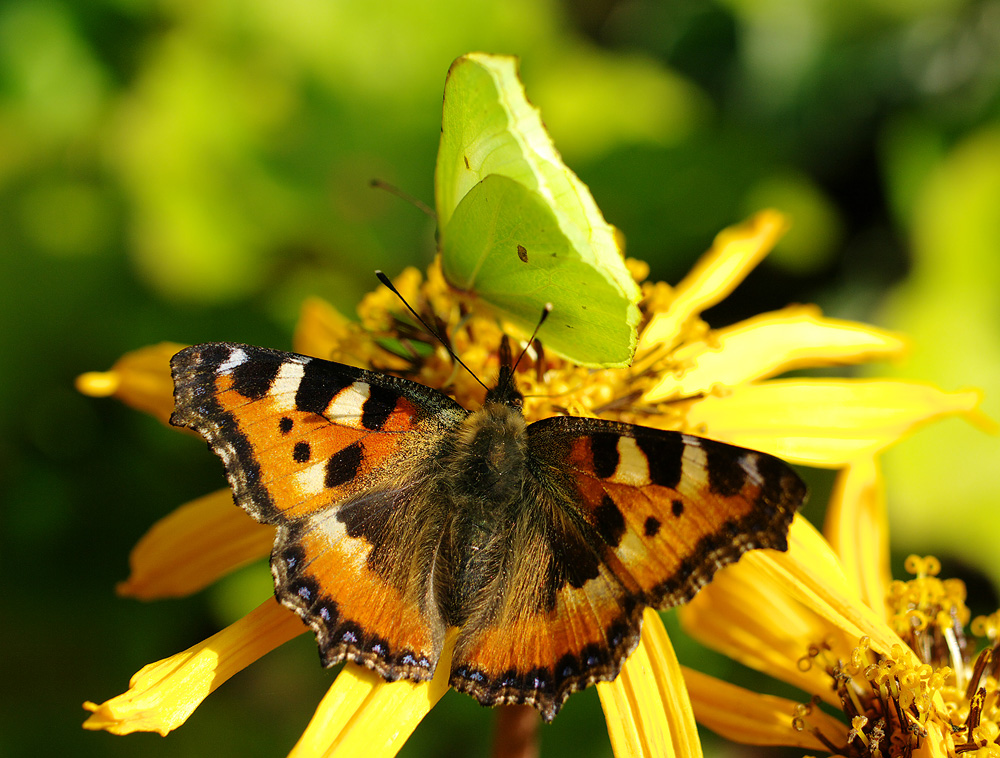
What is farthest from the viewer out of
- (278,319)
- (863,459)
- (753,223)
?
(278,319)

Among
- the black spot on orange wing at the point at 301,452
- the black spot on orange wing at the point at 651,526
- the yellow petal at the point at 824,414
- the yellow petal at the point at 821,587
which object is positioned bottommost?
the black spot on orange wing at the point at 301,452

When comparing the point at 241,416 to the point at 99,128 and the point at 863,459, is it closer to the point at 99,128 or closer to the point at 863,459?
the point at 863,459

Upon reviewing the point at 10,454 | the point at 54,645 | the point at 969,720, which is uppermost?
the point at 969,720

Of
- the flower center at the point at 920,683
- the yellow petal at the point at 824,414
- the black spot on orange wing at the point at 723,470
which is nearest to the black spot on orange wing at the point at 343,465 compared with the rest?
the black spot on orange wing at the point at 723,470

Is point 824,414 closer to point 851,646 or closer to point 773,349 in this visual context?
point 773,349

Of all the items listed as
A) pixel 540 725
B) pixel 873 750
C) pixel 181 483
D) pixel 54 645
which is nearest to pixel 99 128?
pixel 181 483

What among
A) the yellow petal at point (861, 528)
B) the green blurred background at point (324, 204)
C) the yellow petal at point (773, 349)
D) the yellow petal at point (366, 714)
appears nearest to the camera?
the yellow petal at point (366, 714)

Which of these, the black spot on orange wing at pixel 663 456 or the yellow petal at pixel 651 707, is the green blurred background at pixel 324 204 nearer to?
the yellow petal at pixel 651 707
